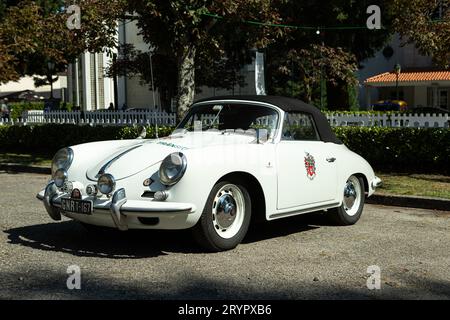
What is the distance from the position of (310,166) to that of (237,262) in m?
1.64

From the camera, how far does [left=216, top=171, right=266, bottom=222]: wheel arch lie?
596 cm

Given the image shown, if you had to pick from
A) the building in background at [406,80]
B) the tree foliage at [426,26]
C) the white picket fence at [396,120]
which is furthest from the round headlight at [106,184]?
the building in background at [406,80]

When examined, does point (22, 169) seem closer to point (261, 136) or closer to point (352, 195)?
point (352, 195)

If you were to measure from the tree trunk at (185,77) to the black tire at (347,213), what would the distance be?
709 cm

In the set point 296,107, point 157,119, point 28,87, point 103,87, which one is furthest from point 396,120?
point 28,87

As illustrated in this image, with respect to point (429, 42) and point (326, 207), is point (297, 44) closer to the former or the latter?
point (429, 42)

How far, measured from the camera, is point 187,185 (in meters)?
5.44

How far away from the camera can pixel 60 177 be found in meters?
6.15

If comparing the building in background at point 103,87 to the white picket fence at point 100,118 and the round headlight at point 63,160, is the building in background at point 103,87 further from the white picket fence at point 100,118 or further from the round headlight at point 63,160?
the round headlight at point 63,160

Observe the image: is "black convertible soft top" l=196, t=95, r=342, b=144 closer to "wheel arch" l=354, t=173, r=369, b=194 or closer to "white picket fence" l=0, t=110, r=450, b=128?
"wheel arch" l=354, t=173, r=369, b=194

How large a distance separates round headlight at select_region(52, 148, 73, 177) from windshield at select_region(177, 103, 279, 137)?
142cm

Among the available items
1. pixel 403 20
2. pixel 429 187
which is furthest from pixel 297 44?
pixel 429 187

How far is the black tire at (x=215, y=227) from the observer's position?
561 cm

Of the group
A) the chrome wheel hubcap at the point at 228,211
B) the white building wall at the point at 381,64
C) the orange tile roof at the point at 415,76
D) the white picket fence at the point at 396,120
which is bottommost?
the chrome wheel hubcap at the point at 228,211
